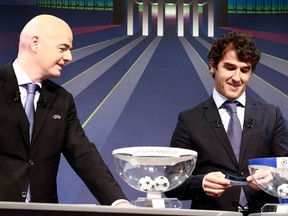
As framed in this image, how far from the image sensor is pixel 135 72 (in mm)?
4230

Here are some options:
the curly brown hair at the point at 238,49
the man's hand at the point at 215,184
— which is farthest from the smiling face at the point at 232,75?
the man's hand at the point at 215,184

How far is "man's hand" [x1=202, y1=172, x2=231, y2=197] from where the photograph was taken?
95.0 inches

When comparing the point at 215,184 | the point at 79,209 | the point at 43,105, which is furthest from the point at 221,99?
the point at 79,209

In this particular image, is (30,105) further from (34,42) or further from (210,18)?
(210,18)

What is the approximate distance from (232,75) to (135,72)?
1.48 meters

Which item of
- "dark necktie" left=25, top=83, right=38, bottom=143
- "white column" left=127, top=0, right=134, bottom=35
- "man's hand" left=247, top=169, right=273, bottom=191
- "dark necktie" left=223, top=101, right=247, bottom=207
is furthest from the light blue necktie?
A: "white column" left=127, top=0, right=134, bottom=35

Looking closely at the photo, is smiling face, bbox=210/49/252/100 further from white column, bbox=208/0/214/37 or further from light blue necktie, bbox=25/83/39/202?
white column, bbox=208/0/214/37

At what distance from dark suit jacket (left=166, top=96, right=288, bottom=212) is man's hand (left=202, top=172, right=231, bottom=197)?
15 cm

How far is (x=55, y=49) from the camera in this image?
2770mm

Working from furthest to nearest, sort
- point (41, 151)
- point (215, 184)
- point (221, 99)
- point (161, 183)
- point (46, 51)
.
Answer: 1. point (221, 99)
2. point (46, 51)
3. point (41, 151)
4. point (215, 184)
5. point (161, 183)

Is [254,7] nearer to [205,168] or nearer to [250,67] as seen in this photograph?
[250,67]

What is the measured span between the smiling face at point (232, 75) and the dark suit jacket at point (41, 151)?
66 cm

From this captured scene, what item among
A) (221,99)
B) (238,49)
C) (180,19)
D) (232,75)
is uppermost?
(180,19)

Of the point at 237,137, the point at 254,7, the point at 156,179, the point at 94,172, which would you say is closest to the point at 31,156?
the point at 94,172
